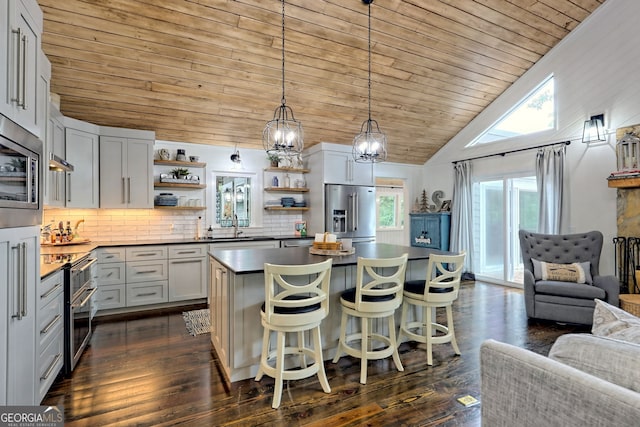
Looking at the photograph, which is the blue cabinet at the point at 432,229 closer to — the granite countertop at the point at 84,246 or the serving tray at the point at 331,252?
the granite countertop at the point at 84,246

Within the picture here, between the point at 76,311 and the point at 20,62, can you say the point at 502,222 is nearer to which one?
the point at 76,311

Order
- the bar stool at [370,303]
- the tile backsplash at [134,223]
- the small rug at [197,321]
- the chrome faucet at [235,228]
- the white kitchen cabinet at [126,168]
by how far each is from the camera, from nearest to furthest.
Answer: the bar stool at [370,303] → the small rug at [197,321] → the white kitchen cabinet at [126,168] → the tile backsplash at [134,223] → the chrome faucet at [235,228]

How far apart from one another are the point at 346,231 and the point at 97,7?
4276 mm

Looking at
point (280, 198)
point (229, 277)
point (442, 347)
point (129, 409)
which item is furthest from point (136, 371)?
point (280, 198)

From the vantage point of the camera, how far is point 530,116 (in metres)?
5.43

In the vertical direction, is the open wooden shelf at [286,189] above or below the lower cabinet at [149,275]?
above

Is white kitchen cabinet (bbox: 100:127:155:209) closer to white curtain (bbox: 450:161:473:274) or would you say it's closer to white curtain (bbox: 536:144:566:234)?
white curtain (bbox: 450:161:473:274)

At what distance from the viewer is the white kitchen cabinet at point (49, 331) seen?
207 cm

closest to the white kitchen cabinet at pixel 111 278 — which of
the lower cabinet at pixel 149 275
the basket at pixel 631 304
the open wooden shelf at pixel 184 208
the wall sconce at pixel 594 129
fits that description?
the lower cabinet at pixel 149 275

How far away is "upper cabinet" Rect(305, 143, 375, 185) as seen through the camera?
552cm

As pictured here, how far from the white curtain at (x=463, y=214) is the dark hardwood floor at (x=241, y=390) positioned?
2.91m

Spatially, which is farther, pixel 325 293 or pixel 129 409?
pixel 325 293

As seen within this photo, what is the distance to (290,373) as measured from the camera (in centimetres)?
231

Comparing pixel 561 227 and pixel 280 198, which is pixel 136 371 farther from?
pixel 561 227
